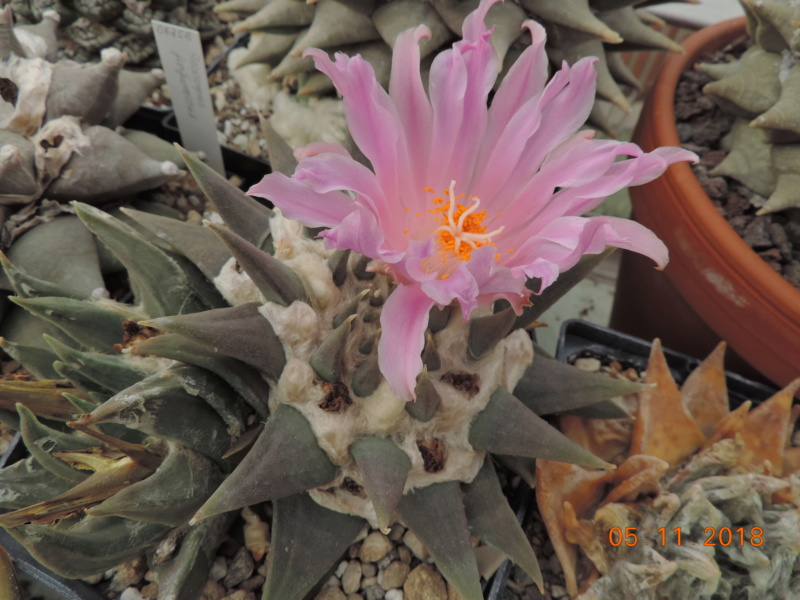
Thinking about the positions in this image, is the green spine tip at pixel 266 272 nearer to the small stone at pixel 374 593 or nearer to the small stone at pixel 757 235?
the small stone at pixel 374 593

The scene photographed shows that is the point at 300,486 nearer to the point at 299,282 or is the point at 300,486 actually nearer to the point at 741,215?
the point at 299,282

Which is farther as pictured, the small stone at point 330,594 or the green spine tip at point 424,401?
the small stone at point 330,594

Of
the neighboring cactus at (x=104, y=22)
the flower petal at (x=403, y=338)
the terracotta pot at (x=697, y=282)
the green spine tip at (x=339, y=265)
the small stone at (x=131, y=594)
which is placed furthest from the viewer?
the neighboring cactus at (x=104, y=22)

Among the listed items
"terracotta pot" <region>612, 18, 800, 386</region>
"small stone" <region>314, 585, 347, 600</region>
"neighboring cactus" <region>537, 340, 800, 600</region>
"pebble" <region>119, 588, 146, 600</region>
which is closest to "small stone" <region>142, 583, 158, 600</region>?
"pebble" <region>119, 588, 146, 600</region>

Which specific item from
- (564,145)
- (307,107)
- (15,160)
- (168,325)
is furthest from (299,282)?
(307,107)

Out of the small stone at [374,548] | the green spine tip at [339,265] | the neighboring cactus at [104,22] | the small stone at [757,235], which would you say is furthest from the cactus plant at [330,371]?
the neighboring cactus at [104,22]
